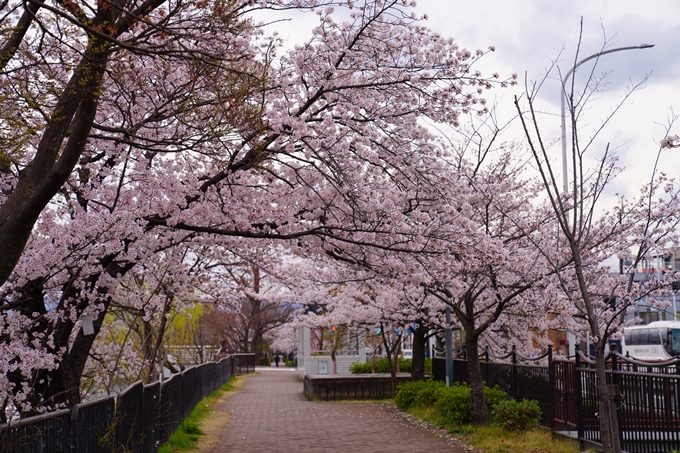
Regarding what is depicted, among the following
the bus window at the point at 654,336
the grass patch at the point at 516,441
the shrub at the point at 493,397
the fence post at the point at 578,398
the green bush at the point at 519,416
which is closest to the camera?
the fence post at the point at 578,398

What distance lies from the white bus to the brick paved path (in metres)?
20.4

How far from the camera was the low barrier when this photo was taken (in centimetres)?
2478

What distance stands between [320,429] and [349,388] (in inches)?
341

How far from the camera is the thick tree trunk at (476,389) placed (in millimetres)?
14477

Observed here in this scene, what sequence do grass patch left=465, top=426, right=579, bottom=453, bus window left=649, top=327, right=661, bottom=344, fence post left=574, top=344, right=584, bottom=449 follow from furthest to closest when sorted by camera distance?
bus window left=649, top=327, right=661, bottom=344 → grass patch left=465, top=426, right=579, bottom=453 → fence post left=574, top=344, right=584, bottom=449

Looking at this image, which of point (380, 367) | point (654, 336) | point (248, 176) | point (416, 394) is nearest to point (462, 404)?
point (416, 394)

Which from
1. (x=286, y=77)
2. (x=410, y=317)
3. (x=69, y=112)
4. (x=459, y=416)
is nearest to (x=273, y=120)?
(x=286, y=77)

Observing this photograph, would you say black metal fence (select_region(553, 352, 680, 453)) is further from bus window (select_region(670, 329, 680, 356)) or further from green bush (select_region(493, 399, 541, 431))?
bus window (select_region(670, 329, 680, 356))

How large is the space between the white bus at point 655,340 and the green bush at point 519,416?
80.7ft

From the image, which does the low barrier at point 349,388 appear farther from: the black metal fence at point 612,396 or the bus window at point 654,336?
the bus window at point 654,336

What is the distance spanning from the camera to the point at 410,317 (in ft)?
68.0

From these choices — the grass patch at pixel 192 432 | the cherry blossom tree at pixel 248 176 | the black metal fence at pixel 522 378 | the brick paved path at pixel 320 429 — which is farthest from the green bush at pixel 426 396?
the cherry blossom tree at pixel 248 176

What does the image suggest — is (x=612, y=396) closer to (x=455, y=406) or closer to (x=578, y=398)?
(x=578, y=398)

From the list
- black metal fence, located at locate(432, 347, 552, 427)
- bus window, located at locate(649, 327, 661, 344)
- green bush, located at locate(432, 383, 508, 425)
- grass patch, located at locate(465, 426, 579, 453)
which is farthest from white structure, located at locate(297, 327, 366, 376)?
grass patch, located at locate(465, 426, 579, 453)
